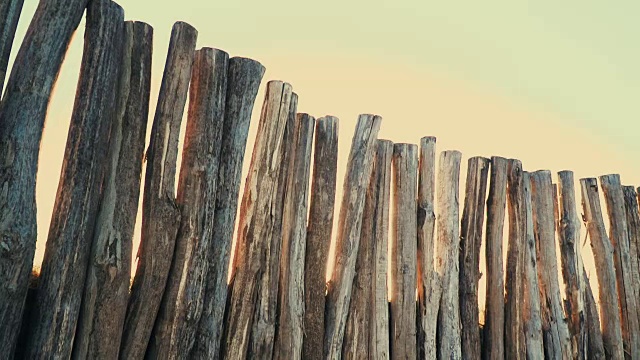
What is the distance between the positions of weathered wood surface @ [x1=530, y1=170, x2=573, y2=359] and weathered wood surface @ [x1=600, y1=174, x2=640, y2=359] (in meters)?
0.74

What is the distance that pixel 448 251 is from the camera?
4398 mm

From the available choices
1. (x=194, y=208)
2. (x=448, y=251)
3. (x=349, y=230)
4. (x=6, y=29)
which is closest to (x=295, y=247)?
(x=349, y=230)

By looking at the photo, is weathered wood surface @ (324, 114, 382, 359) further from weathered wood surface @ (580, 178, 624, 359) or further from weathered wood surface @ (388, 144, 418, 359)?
weathered wood surface @ (580, 178, 624, 359)

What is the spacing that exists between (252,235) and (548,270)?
102 inches

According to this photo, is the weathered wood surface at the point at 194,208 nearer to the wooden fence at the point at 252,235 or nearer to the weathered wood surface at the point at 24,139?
the wooden fence at the point at 252,235

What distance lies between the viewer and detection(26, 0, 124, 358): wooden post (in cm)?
270

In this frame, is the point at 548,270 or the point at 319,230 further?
the point at 548,270

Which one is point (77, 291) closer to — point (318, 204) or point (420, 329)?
point (318, 204)

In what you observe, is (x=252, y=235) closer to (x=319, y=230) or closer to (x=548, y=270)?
(x=319, y=230)

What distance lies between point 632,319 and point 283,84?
139 inches

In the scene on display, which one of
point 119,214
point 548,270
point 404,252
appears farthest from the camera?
point 548,270

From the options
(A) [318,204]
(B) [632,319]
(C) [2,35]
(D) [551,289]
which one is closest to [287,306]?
(A) [318,204]

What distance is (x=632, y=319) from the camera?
17.2 feet

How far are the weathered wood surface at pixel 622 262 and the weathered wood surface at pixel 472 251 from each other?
144 centimetres
